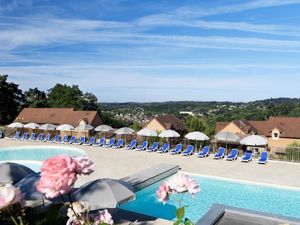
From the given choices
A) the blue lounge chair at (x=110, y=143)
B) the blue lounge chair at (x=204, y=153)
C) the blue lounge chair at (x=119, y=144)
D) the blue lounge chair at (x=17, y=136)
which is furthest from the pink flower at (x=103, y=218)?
the blue lounge chair at (x=17, y=136)

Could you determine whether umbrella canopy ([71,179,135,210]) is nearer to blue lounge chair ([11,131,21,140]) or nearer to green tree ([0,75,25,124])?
blue lounge chair ([11,131,21,140])

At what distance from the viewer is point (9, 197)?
133cm

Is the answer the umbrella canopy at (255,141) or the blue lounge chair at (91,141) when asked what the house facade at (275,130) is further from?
the umbrella canopy at (255,141)

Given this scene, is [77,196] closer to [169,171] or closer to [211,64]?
[169,171]

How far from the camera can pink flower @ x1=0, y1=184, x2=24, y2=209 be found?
1.32 meters

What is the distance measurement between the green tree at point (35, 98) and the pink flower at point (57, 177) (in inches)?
1791

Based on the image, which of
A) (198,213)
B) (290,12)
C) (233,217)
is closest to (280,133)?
(290,12)

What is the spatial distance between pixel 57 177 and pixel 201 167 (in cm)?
1411

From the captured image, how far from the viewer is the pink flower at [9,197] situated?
1.32 meters

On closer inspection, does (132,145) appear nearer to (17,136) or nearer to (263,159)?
(263,159)

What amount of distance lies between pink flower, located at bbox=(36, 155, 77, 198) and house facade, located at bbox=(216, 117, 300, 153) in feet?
119

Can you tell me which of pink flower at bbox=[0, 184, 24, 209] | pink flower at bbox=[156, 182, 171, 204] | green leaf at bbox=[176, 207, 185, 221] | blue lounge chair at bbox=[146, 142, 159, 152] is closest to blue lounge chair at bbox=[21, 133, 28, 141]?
blue lounge chair at bbox=[146, 142, 159, 152]

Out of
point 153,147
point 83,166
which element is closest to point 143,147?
point 153,147

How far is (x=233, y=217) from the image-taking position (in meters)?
6.04
